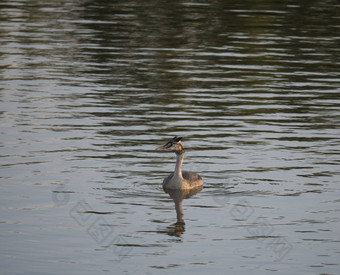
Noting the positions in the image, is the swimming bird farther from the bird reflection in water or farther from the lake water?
the lake water

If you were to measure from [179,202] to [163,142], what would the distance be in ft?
16.2

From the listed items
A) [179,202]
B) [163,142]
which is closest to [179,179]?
[179,202]

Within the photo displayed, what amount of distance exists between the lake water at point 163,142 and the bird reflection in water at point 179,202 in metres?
0.11

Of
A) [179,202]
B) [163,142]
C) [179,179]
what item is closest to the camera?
[179,202]

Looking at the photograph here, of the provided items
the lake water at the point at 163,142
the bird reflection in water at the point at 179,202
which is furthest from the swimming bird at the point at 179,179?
the lake water at the point at 163,142

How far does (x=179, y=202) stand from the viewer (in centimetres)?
2173

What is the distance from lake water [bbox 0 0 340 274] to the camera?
1805 cm

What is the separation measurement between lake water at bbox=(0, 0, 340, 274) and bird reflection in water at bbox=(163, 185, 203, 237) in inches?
4.3

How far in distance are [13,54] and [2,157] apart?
17.2 meters

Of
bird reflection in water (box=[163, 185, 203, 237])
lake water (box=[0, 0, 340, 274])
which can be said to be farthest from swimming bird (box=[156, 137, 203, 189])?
lake water (box=[0, 0, 340, 274])

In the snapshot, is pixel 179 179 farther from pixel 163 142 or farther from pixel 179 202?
pixel 163 142

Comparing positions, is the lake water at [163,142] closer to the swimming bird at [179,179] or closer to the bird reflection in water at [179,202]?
the bird reflection in water at [179,202]

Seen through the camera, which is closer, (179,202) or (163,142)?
(179,202)

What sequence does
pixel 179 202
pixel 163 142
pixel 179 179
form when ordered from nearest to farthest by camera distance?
1. pixel 179 202
2. pixel 179 179
3. pixel 163 142
